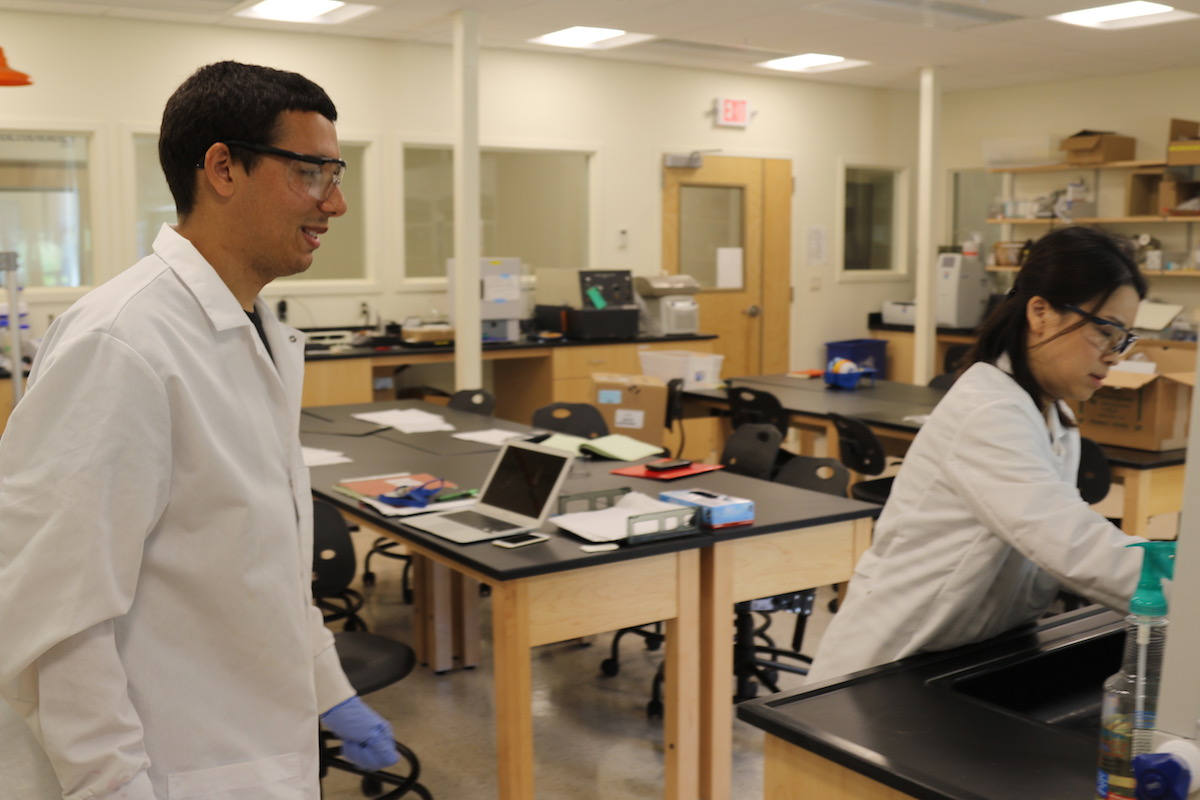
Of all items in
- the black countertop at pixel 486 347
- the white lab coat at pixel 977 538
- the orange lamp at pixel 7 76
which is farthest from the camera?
the black countertop at pixel 486 347

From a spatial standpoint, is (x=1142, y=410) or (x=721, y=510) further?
(x=1142, y=410)

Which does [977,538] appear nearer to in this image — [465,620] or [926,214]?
[465,620]

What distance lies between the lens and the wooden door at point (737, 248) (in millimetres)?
8711

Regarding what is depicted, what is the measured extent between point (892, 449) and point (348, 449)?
245 centimetres

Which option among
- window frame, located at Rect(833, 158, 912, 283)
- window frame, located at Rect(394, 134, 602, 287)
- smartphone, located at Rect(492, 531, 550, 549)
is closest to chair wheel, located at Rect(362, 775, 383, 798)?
smartphone, located at Rect(492, 531, 550, 549)

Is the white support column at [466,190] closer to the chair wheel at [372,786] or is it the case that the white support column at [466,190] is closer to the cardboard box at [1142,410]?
the cardboard box at [1142,410]

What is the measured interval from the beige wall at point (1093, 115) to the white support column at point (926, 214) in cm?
104

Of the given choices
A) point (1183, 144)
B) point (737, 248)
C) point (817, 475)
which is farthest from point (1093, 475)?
point (737, 248)

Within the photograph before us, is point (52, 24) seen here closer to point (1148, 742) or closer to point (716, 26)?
point (716, 26)

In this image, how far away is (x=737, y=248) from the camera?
354 inches

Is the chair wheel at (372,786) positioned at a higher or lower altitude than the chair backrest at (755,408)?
lower

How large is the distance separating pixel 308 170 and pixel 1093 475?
3.26m

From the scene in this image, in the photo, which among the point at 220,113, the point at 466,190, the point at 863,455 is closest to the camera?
the point at 220,113

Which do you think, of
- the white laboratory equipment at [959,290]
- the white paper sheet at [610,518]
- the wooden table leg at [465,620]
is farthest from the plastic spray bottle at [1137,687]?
the white laboratory equipment at [959,290]
